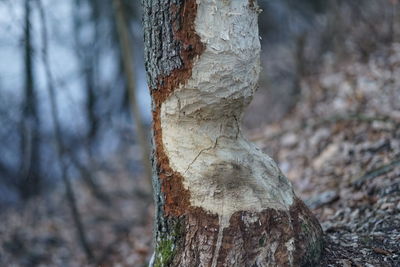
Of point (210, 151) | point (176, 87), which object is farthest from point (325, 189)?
point (176, 87)

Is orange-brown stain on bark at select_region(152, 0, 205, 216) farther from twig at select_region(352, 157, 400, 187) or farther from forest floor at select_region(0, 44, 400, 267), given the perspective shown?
twig at select_region(352, 157, 400, 187)

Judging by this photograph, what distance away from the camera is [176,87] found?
219 centimetres

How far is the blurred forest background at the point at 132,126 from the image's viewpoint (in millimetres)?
4078

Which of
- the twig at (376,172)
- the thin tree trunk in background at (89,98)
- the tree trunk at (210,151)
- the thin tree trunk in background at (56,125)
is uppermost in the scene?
the thin tree trunk in background at (89,98)

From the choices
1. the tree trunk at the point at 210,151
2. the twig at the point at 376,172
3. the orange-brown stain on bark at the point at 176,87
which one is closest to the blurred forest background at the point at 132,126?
the twig at the point at 376,172

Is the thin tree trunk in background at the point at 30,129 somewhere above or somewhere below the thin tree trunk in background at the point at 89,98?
below

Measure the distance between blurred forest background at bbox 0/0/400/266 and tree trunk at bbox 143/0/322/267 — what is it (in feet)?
1.85

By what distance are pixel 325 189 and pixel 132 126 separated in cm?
554

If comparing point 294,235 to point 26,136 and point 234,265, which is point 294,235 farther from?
point 26,136

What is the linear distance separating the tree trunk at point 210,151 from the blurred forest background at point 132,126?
565mm

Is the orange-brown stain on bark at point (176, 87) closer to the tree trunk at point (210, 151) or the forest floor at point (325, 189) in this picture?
the tree trunk at point (210, 151)

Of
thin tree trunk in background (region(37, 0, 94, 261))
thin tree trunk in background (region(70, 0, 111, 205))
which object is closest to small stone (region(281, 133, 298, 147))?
thin tree trunk in background (region(37, 0, 94, 261))

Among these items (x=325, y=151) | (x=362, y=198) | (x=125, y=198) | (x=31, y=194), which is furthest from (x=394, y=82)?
(x=31, y=194)

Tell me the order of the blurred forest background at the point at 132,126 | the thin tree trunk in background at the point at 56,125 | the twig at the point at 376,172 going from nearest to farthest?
the twig at the point at 376,172, the blurred forest background at the point at 132,126, the thin tree trunk in background at the point at 56,125
